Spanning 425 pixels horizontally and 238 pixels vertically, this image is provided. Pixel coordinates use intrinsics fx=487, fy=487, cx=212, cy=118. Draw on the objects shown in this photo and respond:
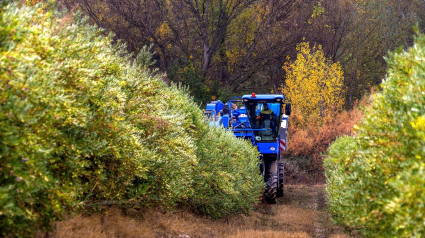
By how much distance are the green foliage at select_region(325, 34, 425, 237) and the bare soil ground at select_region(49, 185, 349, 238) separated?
353 centimetres

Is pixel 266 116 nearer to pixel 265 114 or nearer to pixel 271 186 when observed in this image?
pixel 265 114

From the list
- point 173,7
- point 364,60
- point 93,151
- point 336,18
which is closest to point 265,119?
point 93,151

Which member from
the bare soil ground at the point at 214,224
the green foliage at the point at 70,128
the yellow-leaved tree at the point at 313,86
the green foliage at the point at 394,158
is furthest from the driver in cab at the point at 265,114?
the yellow-leaved tree at the point at 313,86

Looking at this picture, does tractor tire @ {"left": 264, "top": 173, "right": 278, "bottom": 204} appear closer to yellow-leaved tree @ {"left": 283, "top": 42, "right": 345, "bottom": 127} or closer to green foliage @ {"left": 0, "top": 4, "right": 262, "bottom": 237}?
green foliage @ {"left": 0, "top": 4, "right": 262, "bottom": 237}

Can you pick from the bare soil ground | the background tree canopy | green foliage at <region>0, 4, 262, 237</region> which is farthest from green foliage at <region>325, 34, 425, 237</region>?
the background tree canopy

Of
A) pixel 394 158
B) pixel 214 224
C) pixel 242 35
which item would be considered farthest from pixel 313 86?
pixel 394 158

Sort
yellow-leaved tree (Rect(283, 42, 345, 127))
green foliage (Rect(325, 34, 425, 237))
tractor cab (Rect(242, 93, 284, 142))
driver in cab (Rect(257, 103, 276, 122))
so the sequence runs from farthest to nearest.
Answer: yellow-leaved tree (Rect(283, 42, 345, 127)) < driver in cab (Rect(257, 103, 276, 122)) < tractor cab (Rect(242, 93, 284, 142)) < green foliage (Rect(325, 34, 425, 237))

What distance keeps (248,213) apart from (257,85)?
23.9 m

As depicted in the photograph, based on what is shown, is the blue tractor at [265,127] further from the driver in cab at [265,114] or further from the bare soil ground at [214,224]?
the bare soil ground at [214,224]

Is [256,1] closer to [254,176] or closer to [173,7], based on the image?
[173,7]

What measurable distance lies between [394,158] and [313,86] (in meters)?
27.8

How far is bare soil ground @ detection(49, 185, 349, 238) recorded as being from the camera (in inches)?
276

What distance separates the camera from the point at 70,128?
5.32 metres

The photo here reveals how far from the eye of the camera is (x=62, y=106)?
4.95m
